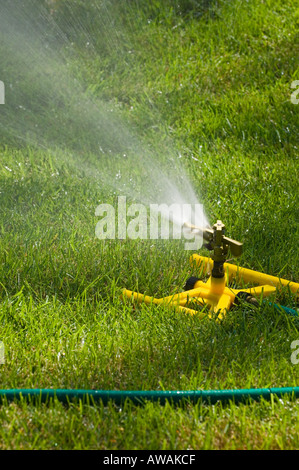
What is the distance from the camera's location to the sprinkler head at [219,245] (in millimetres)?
2266

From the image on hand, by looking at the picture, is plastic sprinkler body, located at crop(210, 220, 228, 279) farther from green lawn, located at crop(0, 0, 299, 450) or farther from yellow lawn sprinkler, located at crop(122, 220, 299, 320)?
green lawn, located at crop(0, 0, 299, 450)

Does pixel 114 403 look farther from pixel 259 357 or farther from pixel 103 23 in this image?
pixel 103 23

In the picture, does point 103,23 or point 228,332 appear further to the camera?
point 103,23

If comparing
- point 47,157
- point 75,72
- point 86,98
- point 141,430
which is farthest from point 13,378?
point 75,72

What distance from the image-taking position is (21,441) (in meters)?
1.73

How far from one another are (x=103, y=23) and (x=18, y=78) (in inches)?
33.8

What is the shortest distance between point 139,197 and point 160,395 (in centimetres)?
151

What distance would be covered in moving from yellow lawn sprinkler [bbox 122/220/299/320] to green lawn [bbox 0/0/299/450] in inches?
1.9

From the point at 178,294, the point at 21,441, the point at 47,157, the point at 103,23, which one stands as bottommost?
the point at 21,441
